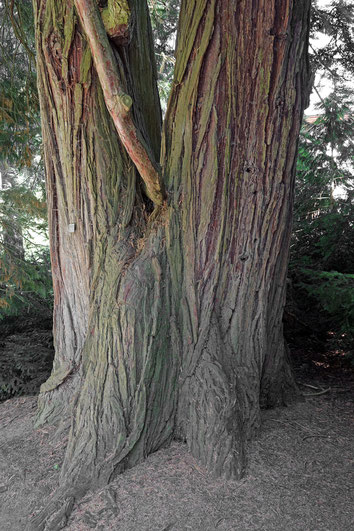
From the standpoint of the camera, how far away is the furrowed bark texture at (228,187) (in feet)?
11.0

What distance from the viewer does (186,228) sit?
3.59m

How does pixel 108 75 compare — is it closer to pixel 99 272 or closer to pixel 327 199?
pixel 99 272

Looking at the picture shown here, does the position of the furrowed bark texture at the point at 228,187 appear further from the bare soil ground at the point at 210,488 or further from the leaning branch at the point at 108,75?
the leaning branch at the point at 108,75

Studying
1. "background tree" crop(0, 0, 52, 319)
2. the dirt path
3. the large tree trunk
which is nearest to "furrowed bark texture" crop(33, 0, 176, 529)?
the large tree trunk

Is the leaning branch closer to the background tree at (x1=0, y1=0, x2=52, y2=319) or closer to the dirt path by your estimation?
the background tree at (x1=0, y1=0, x2=52, y2=319)

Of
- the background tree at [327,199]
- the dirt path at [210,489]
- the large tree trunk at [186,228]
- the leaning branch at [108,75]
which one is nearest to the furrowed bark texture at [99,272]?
the large tree trunk at [186,228]

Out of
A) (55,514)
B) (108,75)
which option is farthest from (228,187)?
(55,514)

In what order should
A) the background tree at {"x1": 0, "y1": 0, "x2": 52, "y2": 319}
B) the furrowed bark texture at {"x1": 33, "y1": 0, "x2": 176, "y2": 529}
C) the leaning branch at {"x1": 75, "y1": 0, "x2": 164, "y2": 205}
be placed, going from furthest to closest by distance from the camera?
1. the background tree at {"x1": 0, "y1": 0, "x2": 52, "y2": 319}
2. the furrowed bark texture at {"x1": 33, "y1": 0, "x2": 176, "y2": 529}
3. the leaning branch at {"x1": 75, "y1": 0, "x2": 164, "y2": 205}

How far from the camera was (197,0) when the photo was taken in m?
3.47

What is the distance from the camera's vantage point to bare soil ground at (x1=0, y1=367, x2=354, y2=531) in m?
2.76

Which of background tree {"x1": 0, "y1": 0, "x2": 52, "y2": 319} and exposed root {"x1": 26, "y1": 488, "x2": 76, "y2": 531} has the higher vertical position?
background tree {"x1": 0, "y1": 0, "x2": 52, "y2": 319}

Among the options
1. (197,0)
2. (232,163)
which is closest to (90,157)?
(232,163)

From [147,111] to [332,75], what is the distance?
3.40 metres

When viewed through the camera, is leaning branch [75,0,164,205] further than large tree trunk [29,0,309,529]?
No
